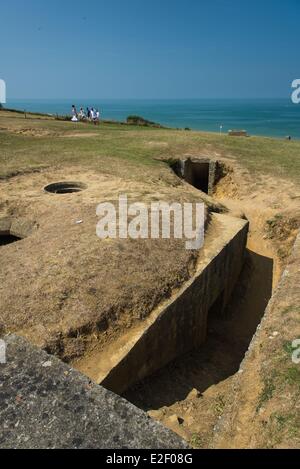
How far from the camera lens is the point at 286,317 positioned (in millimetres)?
6969

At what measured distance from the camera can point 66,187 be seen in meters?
14.0

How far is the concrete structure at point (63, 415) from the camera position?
3330 mm

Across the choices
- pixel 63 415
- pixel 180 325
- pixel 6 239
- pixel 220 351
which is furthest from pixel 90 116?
pixel 63 415

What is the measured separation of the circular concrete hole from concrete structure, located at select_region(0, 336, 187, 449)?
1015 cm

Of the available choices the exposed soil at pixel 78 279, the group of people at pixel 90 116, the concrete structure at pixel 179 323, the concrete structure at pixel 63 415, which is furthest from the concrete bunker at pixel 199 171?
the group of people at pixel 90 116

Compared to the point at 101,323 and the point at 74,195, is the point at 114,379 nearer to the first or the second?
the point at 101,323

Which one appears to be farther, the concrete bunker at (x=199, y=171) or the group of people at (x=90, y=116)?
the group of people at (x=90, y=116)

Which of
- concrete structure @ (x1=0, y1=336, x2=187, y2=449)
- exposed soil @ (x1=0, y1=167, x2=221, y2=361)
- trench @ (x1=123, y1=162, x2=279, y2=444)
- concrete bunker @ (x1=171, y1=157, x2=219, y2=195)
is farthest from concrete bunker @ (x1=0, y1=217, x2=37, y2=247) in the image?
concrete bunker @ (x1=171, y1=157, x2=219, y2=195)

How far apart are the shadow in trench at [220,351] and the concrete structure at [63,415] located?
3.44m

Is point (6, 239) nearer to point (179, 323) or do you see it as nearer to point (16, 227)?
point (16, 227)

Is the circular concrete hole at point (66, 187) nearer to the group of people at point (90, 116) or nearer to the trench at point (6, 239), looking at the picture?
the trench at point (6, 239)

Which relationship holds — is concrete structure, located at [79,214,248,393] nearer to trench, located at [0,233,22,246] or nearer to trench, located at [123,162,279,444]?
trench, located at [123,162,279,444]
